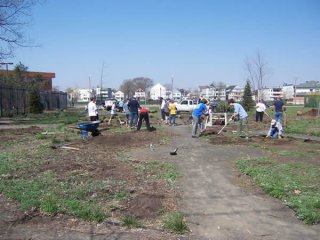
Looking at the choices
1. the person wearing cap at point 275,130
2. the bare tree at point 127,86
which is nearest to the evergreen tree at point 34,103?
the person wearing cap at point 275,130

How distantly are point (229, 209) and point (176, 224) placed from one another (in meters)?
1.34

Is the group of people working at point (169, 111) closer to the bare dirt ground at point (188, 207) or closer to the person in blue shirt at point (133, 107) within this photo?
the person in blue shirt at point (133, 107)

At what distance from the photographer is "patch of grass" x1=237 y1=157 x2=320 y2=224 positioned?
6.38 m

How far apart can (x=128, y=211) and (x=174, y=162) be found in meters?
4.71

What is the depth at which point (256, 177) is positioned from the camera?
857cm

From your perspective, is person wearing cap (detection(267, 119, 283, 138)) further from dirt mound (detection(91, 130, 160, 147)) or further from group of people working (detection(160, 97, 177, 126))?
group of people working (detection(160, 97, 177, 126))

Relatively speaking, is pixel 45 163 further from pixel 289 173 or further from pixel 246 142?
pixel 246 142

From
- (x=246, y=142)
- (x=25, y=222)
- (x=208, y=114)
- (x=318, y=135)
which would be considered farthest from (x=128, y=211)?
Answer: (x=208, y=114)

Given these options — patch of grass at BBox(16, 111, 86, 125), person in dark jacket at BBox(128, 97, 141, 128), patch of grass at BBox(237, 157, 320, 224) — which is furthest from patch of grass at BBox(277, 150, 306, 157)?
patch of grass at BBox(16, 111, 86, 125)

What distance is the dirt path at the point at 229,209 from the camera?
5.51m

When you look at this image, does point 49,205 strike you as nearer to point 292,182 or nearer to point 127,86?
point 292,182

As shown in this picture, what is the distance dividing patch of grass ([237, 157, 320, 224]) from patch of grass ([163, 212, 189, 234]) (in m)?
1.82

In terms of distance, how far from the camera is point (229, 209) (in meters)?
6.55

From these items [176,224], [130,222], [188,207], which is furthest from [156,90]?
[176,224]
